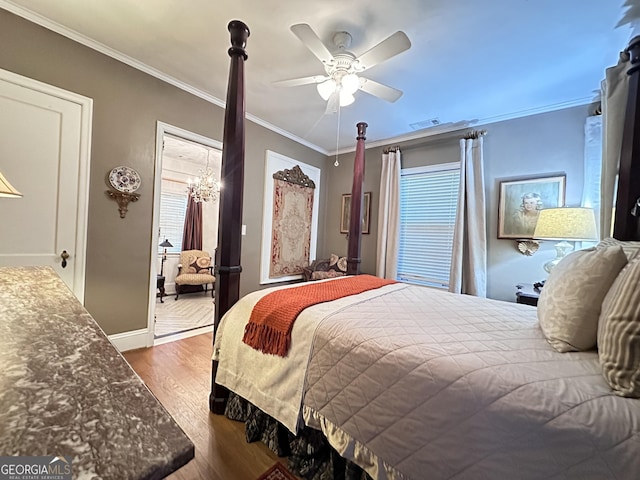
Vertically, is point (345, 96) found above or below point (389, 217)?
above

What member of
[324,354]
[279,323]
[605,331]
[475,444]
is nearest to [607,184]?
[605,331]

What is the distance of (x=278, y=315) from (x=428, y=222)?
112 inches

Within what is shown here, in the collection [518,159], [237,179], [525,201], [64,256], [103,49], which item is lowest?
[64,256]

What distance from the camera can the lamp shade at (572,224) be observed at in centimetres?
202

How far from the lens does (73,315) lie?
0.75 m

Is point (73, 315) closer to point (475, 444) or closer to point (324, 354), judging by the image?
point (324, 354)

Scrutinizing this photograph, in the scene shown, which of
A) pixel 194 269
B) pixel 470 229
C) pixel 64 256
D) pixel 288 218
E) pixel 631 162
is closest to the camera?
pixel 631 162

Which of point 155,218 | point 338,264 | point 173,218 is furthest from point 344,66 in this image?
point 173,218

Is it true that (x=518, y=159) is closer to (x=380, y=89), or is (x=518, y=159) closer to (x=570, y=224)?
(x=570, y=224)

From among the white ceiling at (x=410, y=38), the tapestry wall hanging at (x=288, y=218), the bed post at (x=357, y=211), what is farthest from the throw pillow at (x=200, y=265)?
the bed post at (x=357, y=211)

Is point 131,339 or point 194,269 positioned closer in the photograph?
point 131,339

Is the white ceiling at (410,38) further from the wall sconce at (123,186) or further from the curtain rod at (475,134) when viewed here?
the wall sconce at (123,186)

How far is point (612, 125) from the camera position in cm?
168

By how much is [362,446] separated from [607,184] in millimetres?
2148
